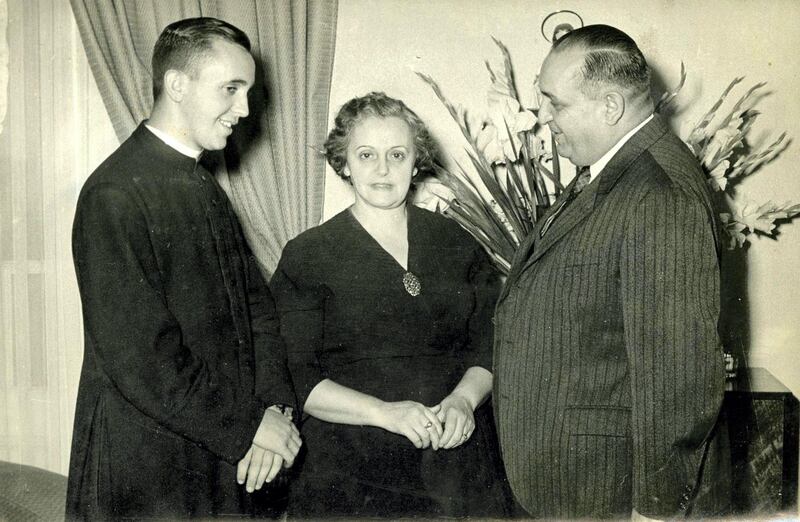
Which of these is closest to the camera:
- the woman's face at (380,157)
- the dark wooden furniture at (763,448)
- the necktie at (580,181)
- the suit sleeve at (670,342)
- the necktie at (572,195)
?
the suit sleeve at (670,342)

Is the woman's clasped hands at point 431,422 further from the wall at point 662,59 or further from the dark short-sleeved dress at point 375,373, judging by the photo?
the wall at point 662,59

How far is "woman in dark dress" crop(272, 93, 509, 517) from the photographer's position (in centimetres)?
192

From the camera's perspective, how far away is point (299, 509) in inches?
77.2

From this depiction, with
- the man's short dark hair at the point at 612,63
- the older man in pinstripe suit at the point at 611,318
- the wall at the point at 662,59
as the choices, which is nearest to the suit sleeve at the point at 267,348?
the older man in pinstripe suit at the point at 611,318

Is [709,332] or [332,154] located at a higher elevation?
[332,154]

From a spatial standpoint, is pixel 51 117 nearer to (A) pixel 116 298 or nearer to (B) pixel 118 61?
(B) pixel 118 61

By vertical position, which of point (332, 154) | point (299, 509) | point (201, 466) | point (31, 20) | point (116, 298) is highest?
point (31, 20)

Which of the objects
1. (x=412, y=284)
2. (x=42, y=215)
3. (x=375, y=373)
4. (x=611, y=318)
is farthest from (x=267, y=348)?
(x=42, y=215)

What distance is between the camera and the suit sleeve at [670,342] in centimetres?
136

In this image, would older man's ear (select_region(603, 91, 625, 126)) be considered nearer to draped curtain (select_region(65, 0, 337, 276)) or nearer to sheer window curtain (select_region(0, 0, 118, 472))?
draped curtain (select_region(65, 0, 337, 276))

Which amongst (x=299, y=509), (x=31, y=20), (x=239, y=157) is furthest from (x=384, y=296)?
(x=31, y=20)

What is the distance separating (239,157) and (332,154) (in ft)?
1.66

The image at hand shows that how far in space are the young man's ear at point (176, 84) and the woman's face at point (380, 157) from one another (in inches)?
19.0

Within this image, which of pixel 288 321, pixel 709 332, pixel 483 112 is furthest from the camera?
pixel 483 112
